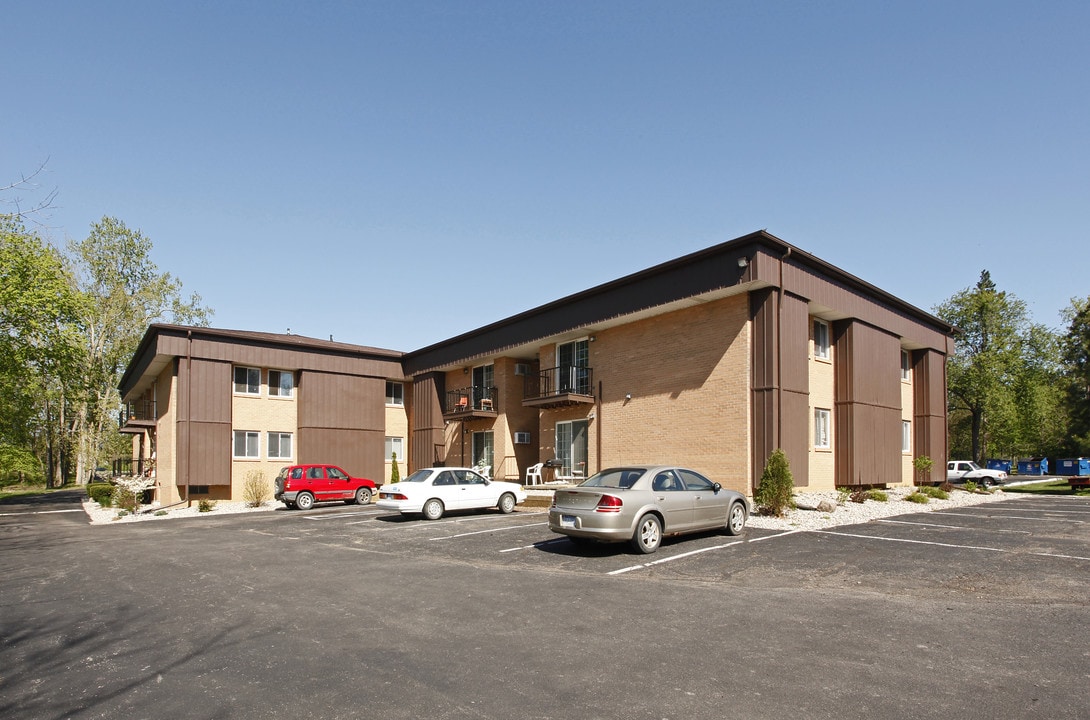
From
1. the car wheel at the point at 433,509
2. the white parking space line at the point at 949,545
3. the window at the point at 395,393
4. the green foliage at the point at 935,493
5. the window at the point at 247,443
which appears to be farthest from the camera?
the window at the point at 395,393

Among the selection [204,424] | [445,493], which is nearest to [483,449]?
[204,424]

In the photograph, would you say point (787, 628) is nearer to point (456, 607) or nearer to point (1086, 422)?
point (456, 607)

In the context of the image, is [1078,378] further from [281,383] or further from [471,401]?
[281,383]

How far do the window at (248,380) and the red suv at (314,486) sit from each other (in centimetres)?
613

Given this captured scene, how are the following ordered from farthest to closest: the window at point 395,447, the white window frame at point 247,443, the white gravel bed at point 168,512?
the window at point 395,447
the white window frame at point 247,443
the white gravel bed at point 168,512

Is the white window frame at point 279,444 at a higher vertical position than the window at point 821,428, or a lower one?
lower

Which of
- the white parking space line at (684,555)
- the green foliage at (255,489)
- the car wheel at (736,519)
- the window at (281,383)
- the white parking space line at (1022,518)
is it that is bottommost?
the green foliage at (255,489)

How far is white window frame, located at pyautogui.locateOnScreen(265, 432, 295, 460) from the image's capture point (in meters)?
29.3

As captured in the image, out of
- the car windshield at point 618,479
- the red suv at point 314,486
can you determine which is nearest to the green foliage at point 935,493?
the car windshield at point 618,479

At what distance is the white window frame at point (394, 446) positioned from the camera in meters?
33.2

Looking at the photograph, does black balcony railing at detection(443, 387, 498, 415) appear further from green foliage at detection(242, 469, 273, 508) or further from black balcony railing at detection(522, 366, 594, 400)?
green foliage at detection(242, 469, 273, 508)

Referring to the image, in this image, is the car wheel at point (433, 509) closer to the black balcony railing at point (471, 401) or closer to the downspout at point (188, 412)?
the black balcony railing at point (471, 401)

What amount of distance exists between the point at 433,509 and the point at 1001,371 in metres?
52.5

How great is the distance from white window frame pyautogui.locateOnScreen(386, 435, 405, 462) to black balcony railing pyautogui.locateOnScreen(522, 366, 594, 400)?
8.84 m
